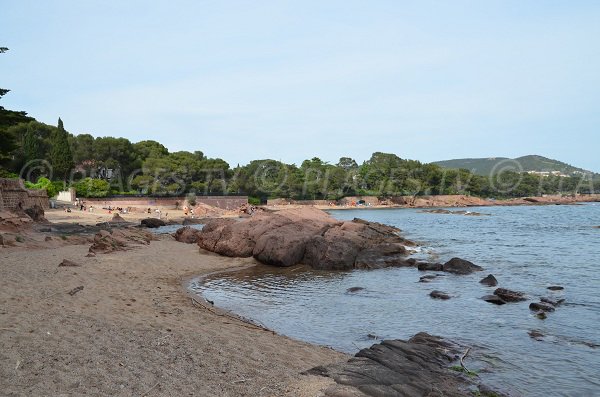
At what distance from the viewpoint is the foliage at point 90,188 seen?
77.3 metres

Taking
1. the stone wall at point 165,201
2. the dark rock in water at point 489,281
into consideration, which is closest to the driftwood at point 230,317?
the dark rock in water at point 489,281

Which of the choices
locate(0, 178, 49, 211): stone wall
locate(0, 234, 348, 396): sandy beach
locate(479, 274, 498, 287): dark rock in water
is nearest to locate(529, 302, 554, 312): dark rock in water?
locate(479, 274, 498, 287): dark rock in water

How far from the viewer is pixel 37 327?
838cm

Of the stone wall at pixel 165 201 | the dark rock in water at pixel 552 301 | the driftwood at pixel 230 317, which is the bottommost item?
the stone wall at pixel 165 201

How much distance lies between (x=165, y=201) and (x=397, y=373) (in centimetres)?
8443

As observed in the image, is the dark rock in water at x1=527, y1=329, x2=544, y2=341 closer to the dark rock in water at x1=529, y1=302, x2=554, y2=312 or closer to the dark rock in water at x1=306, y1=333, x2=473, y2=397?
the dark rock in water at x1=529, y1=302, x2=554, y2=312

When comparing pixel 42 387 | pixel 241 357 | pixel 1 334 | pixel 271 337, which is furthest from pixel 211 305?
pixel 42 387

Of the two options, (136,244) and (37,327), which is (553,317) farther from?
(136,244)

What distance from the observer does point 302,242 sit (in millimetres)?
23516

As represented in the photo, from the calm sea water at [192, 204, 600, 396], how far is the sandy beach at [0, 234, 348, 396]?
6.20 feet

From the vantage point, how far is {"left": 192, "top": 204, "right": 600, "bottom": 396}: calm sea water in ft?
31.2

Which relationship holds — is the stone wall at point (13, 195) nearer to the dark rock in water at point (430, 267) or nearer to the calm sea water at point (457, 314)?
the calm sea water at point (457, 314)

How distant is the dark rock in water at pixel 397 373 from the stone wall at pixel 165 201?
72699 mm

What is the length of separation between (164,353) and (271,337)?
9.87 feet
